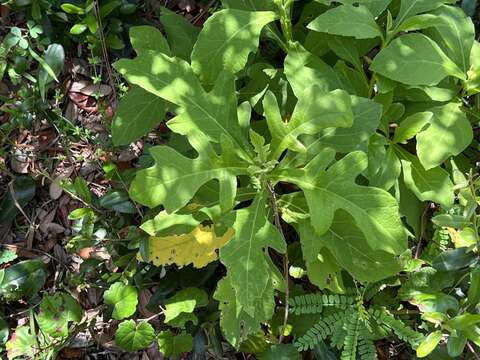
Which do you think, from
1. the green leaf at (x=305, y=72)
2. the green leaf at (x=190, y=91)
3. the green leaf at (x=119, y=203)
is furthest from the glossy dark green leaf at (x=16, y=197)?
the green leaf at (x=305, y=72)

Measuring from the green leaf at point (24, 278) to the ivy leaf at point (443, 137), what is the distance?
208 cm

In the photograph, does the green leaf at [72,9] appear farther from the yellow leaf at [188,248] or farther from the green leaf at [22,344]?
the green leaf at [22,344]

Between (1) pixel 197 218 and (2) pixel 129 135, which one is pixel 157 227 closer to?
(1) pixel 197 218

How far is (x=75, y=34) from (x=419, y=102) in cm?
195

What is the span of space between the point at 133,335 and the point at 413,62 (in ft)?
5.92

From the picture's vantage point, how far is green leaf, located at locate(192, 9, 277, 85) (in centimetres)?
231

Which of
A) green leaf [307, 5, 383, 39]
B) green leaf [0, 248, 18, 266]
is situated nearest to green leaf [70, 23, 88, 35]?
green leaf [0, 248, 18, 266]

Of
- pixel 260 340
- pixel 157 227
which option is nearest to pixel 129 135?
pixel 157 227

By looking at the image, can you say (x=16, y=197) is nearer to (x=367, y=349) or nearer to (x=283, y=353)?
(x=283, y=353)

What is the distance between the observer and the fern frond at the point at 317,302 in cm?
251

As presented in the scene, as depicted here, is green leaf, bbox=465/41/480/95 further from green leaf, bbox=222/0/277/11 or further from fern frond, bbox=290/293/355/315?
fern frond, bbox=290/293/355/315

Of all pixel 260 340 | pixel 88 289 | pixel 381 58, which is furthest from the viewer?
pixel 88 289

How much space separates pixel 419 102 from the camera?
254 cm

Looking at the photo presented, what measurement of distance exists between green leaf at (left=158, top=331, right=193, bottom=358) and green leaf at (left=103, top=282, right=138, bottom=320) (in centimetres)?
20
